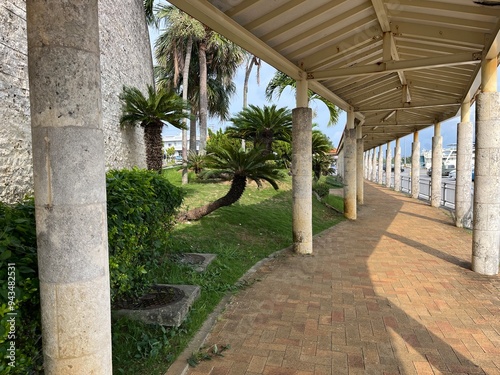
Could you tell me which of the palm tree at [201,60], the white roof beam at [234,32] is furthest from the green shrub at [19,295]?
the palm tree at [201,60]

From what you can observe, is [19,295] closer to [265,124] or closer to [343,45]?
[343,45]

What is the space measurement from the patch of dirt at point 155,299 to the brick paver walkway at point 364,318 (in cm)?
58

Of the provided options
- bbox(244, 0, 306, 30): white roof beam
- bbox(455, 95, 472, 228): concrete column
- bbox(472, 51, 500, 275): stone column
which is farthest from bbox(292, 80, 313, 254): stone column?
bbox(455, 95, 472, 228): concrete column

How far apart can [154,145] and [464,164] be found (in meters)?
8.34

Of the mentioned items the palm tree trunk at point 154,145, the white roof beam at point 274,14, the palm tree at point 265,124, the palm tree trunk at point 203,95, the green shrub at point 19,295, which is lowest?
the green shrub at point 19,295

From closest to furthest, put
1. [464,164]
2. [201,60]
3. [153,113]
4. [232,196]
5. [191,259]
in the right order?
[191,259] → [232,196] → [153,113] → [464,164] → [201,60]

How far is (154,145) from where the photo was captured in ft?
29.2

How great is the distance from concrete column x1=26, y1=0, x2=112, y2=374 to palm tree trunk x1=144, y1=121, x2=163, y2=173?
23.1 feet

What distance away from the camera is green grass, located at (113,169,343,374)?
306 centimetres

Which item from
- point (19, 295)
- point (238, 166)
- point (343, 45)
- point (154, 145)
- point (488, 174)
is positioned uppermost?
point (343, 45)

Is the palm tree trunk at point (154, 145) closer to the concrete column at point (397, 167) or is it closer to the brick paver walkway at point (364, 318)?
the brick paver walkway at point (364, 318)

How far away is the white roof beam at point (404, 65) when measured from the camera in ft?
18.4

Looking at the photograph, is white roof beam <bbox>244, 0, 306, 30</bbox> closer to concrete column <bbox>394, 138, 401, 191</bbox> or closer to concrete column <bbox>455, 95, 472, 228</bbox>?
concrete column <bbox>455, 95, 472, 228</bbox>

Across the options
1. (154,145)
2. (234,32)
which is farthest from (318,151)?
(234,32)
